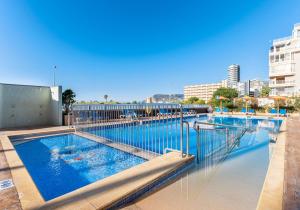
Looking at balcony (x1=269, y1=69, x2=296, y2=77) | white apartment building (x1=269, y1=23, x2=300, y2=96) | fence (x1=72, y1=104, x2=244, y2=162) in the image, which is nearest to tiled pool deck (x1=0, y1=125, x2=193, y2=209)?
fence (x1=72, y1=104, x2=244, y2=162)

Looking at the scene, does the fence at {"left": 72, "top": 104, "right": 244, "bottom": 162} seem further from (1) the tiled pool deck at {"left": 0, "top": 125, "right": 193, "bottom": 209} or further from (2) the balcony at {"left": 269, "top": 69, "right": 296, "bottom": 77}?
(2) the balcony at {"left": 269, "top": 69, "right": 296, "bottom": 77}

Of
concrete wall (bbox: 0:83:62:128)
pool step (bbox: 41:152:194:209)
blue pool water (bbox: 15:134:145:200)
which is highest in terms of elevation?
concrete wall (bbox: 0:83:62:128)

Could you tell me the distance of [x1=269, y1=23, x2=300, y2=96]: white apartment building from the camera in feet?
81.5

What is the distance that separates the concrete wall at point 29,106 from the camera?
27.6 feet

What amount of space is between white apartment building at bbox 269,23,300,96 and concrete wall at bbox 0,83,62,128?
3135 centimetres

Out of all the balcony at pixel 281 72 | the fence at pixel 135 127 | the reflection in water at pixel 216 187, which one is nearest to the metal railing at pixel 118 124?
the fence at pixel 135 127

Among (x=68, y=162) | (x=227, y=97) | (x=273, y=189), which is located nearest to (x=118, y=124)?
(x=68, y=162)

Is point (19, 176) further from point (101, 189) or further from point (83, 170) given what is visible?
point (101, 189)

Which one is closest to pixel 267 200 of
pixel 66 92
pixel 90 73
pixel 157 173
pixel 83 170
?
pixel 157 173

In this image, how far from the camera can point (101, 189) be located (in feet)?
6.89

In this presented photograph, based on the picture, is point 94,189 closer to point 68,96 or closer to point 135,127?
point 135,127

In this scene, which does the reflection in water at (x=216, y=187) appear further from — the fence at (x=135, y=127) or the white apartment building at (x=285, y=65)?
the white apartment building at (x=285, y=65)

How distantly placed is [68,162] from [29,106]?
275 inches

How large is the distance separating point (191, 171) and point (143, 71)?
2973 cm
